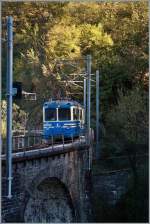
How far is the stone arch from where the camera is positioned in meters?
22.5

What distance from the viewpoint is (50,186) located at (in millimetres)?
23094

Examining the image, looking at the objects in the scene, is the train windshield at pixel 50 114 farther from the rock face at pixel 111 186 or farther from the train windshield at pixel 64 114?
the rock face at pixel 111 186

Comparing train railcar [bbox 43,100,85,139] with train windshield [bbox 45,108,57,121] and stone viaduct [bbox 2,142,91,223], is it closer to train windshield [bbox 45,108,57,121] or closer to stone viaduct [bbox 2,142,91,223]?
train windshield [bbox 45,108,57,121]

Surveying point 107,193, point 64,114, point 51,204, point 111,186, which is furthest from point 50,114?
point 111,186

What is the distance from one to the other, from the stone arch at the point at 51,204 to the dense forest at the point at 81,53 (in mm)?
10194

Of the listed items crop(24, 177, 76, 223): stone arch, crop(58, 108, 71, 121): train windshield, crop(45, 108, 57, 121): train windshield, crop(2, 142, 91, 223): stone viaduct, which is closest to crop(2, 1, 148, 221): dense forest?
crop(45, 108, 57, 121): train windshield

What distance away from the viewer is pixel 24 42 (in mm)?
43125

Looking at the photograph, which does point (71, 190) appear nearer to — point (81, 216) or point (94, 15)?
point (81, 216)

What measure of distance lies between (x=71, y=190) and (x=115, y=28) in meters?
22.1

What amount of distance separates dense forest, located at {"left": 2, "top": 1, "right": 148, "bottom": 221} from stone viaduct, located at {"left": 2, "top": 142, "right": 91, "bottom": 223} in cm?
837

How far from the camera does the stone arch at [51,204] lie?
22531 mm

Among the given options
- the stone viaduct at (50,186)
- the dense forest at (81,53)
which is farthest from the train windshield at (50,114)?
the dense forest at (81,53)

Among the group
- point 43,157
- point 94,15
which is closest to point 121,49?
point 94,15

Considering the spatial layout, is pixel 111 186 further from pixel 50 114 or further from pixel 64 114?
pixel 50 114
